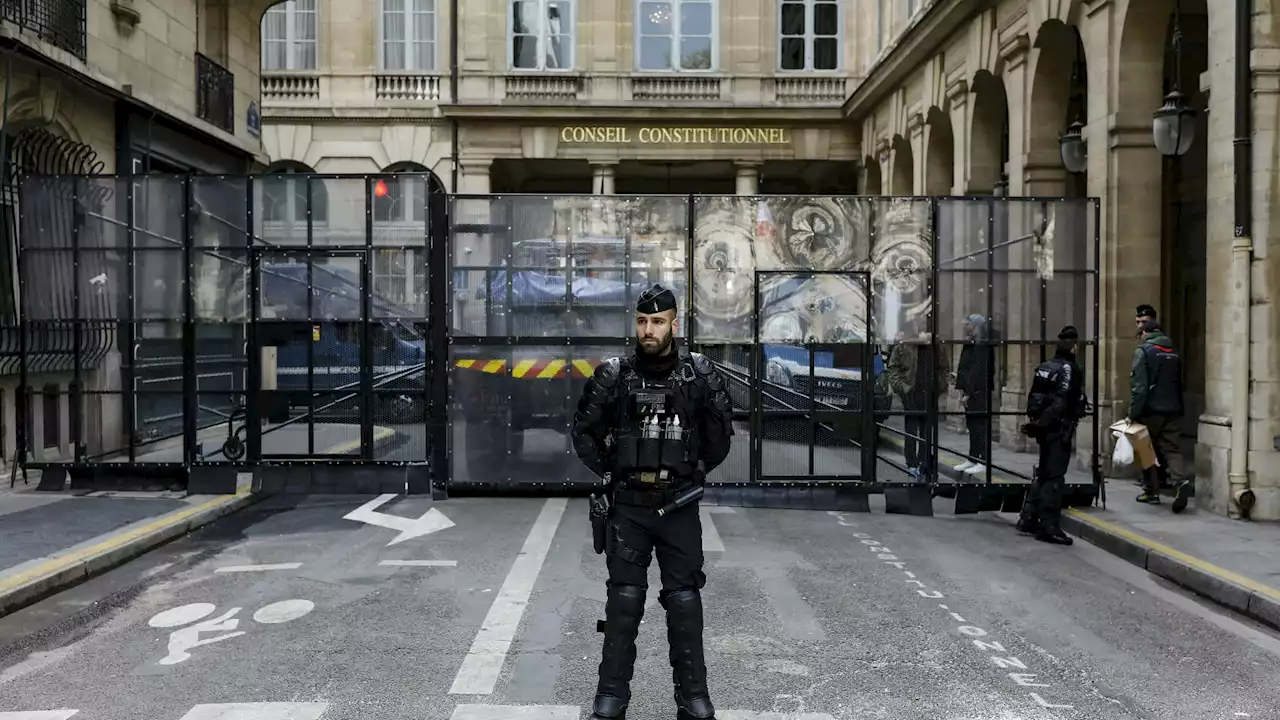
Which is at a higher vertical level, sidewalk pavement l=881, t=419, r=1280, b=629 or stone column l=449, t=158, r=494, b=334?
stone column l=449, t=158, r=494, b=334

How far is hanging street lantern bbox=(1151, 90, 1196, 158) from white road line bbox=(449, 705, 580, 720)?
9336 mm

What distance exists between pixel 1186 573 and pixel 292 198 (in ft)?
29.4

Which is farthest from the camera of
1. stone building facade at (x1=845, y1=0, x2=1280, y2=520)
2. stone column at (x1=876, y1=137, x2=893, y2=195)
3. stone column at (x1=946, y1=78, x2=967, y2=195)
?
stone column at (x1=876, y1=137, x2=893, y2=195)

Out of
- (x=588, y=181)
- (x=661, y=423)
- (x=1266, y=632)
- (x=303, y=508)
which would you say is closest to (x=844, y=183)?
(x=588, y=181)

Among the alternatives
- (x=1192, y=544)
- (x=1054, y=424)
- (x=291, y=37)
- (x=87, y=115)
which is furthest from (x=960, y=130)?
(x=291, y=37)

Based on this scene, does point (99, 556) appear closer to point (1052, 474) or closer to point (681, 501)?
point (681, 501)

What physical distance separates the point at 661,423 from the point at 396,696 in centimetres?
185

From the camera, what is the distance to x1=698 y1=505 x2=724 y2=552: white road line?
8.47m

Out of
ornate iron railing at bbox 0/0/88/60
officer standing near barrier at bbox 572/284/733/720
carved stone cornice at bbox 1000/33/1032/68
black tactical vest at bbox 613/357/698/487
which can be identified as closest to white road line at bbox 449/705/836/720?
officer standing near barrier at bbox 572/284/733/720

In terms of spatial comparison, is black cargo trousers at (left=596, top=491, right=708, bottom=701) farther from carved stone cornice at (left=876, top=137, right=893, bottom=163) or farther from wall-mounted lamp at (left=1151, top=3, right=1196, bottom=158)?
carved stone cornice at (left=876, top=137, right=893, bottom=163)

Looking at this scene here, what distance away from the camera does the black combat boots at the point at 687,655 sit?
14.7 feet

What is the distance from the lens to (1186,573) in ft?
24.8

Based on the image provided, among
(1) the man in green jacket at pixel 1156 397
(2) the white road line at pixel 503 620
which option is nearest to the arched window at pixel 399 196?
(2) the white road line at pixel 503 620

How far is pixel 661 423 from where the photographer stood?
4.65 m
